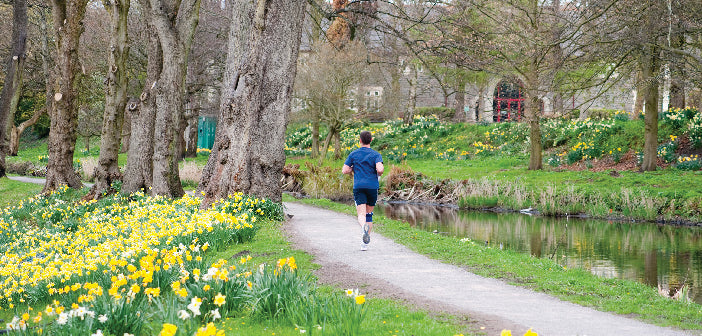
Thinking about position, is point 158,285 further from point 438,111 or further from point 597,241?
point 438,111

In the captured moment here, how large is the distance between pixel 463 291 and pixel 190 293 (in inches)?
Result: 121

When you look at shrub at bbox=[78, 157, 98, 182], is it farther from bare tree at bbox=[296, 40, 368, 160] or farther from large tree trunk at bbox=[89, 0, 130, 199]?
large tree trunk at bbox=[89, 0, 130, 199]

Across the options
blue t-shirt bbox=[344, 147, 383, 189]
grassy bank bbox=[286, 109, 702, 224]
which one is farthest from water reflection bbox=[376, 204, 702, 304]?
blue t-shirt bbox=[344, 147, 383, 189]

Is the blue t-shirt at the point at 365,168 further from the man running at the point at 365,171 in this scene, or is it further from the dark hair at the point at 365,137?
the dark hair at the point at 365,137

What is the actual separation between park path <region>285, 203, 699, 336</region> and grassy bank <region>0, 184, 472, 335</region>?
1.82 feet

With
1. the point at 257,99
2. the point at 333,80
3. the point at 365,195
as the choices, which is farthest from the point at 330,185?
the point at 365,195

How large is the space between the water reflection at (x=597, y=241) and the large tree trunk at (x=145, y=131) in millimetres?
6854

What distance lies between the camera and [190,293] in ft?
20.1

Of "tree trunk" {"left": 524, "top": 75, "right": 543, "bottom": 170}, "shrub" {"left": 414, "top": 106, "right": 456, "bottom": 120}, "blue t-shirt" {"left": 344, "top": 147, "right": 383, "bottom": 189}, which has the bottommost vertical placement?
"blue t-shirt" {"left": 344, "top": 147, "right": 383, "bottom": 189}

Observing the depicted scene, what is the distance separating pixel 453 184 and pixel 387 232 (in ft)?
36.1

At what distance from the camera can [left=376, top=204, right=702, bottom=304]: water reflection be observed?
11820mm

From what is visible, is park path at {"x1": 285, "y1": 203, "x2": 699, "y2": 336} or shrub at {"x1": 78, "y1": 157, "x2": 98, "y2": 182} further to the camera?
shrub at {"x1": 78, "y1": 157, "x2": 98, "y2": 182}

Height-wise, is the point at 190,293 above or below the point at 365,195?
below

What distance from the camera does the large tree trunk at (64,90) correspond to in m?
20.1
